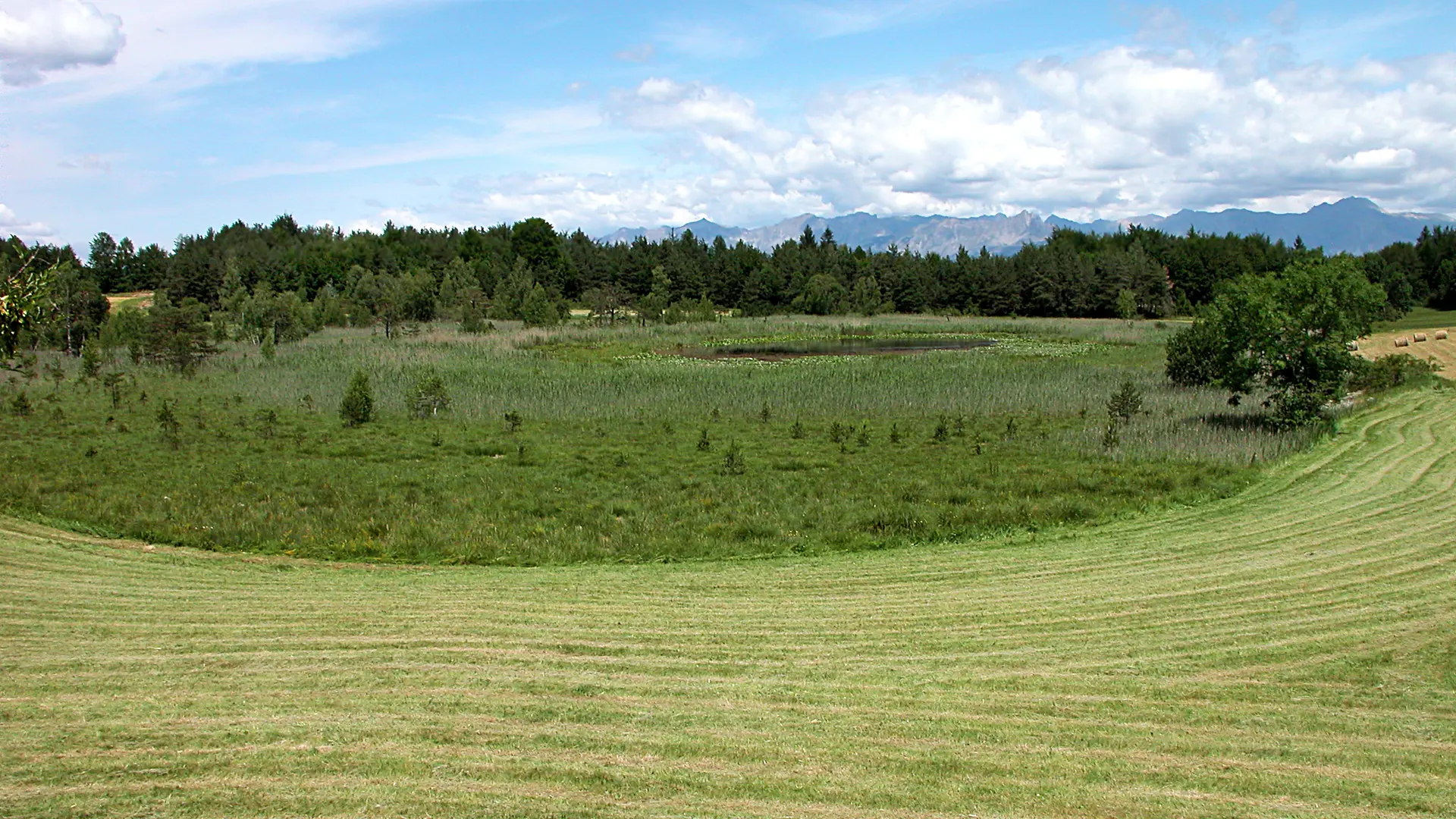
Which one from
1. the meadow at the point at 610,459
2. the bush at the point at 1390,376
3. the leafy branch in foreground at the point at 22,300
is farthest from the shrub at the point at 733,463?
the bush at the point at 1390,376

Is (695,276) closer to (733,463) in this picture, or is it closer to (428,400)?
(428,400)

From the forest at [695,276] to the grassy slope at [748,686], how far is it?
52.2m

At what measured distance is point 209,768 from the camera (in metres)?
6.15

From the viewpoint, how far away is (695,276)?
3681 inches

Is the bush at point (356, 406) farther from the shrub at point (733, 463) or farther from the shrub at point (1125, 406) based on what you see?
the shrub at point (1125, 406)

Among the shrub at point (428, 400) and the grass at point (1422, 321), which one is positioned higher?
the grass at point (1422, 321)

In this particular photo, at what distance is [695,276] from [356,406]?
69232 millimetres

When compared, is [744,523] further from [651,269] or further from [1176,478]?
[651,269]

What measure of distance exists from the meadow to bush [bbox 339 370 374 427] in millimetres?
361

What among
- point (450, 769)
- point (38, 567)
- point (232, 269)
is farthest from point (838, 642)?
point (232, 269)

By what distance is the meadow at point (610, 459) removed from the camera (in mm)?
14195

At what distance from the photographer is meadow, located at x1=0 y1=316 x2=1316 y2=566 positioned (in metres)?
14.2

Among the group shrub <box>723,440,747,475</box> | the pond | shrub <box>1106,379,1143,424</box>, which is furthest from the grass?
shrub <box>723,440,747,475</box>

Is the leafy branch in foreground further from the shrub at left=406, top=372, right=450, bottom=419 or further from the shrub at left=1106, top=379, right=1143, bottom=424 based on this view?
the shrub at left=1106, top=379, right=1143, bottom=424
